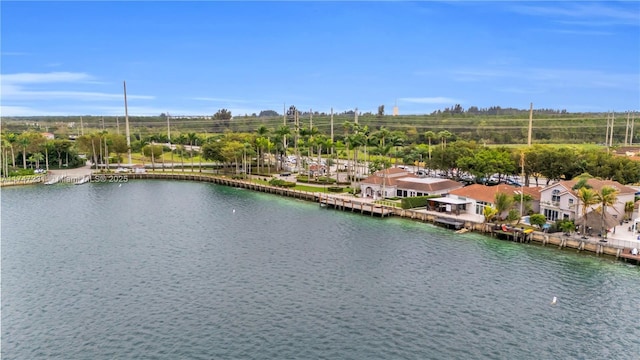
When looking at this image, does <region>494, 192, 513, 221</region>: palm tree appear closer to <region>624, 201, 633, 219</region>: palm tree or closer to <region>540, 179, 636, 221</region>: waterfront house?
<region>540, 179, 636, 221</region>: waterfront house

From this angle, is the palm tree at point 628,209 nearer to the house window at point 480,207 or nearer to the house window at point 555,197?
the house window at point 555,197

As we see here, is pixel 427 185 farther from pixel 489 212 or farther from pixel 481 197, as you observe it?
pixel 489 212

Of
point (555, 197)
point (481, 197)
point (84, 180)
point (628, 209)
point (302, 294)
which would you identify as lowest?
point (302, 294)

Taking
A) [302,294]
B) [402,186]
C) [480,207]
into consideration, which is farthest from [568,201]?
[302,294]

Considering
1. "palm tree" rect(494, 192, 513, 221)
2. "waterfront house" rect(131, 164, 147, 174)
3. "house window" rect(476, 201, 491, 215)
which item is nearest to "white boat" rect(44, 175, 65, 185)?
"waterfront house" rect(131, 164, 147, 174)

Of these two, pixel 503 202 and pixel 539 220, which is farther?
pixel 503 202

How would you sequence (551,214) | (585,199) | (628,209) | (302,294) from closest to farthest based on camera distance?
1. (302,294)
2. (585,199)
3. (628,209)
4. (551,214)
